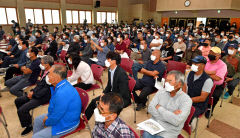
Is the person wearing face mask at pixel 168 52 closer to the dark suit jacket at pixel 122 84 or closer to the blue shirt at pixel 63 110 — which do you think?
the dark suit jacket at pixel 122 84

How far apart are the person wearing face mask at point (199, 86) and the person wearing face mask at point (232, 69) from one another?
1455 mm

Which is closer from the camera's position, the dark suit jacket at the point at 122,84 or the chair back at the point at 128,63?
the dark suit jacket at the point at 122,84

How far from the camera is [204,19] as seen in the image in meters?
18.0

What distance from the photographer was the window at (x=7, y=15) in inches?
566

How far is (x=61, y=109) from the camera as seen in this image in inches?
76.8

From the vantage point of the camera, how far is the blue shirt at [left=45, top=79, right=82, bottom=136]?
195cm

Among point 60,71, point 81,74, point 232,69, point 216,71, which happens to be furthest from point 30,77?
point 232,69

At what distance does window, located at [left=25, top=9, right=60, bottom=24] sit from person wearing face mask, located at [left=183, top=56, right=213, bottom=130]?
1720 cm

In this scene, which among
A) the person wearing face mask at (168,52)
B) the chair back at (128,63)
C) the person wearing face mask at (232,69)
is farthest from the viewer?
the person wearing face mask at (168,52)

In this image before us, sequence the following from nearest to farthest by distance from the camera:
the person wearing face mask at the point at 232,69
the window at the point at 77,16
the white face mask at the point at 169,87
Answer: the white face mask at the point at 169,87 < the person wearing face mask at the point at 232,69 < the window at the point at 77,16

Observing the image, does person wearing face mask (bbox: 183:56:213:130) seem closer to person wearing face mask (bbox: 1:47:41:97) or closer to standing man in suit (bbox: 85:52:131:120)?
standing man in suit (bbox: 85:52:131:120)

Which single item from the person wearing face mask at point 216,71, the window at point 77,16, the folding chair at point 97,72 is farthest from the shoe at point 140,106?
the window at point 77,16

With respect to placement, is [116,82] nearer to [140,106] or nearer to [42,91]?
[140,106]

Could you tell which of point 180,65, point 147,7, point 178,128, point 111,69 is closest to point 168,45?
point 180,65
